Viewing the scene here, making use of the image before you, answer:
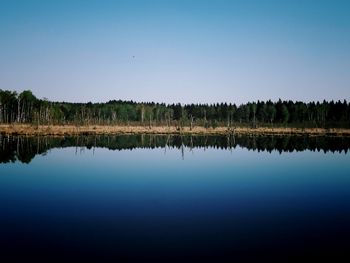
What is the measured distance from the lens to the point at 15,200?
1485 centimetres

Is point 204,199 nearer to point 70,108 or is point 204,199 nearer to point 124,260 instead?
point 124,260

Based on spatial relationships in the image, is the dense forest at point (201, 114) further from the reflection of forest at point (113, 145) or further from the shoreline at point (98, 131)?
the reflection of forest at point (113, 145)

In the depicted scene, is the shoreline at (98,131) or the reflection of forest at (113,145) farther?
the shoreline at (98,131)

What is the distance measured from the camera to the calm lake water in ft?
30.7

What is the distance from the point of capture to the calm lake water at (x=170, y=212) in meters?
9.35

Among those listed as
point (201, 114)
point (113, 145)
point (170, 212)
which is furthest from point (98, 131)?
point (201, 114)

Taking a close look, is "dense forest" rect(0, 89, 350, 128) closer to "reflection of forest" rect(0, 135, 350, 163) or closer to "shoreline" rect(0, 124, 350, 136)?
"shoreline" rect(0, 124, 350, 136)

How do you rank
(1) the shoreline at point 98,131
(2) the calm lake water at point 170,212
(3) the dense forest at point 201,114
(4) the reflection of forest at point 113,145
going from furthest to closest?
(3) the dense forest at point 201,114
(1) the shoreline at point 98,131
(4) the reflection of forest at point 113,145
(2) the calm lake water at point 170,212

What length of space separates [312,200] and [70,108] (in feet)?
460

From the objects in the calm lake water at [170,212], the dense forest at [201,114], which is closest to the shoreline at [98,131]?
the dense forest at [201,114]

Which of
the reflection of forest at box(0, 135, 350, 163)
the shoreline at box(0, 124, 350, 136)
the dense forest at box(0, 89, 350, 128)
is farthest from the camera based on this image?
the dense forest at box(0, 89, 350, 128)

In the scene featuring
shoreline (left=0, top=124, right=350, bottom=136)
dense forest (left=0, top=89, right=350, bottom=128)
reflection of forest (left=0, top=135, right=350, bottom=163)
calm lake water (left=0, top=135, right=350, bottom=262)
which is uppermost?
dense forest (left=0, top=89, right=350, bottom=128)

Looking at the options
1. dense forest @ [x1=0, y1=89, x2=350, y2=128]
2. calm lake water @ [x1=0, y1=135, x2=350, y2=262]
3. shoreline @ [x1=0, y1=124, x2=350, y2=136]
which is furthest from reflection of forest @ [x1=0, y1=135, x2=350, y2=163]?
dense forest @ [x1=0, y1=89, x2=350, y2=128]

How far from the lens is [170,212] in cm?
1348
